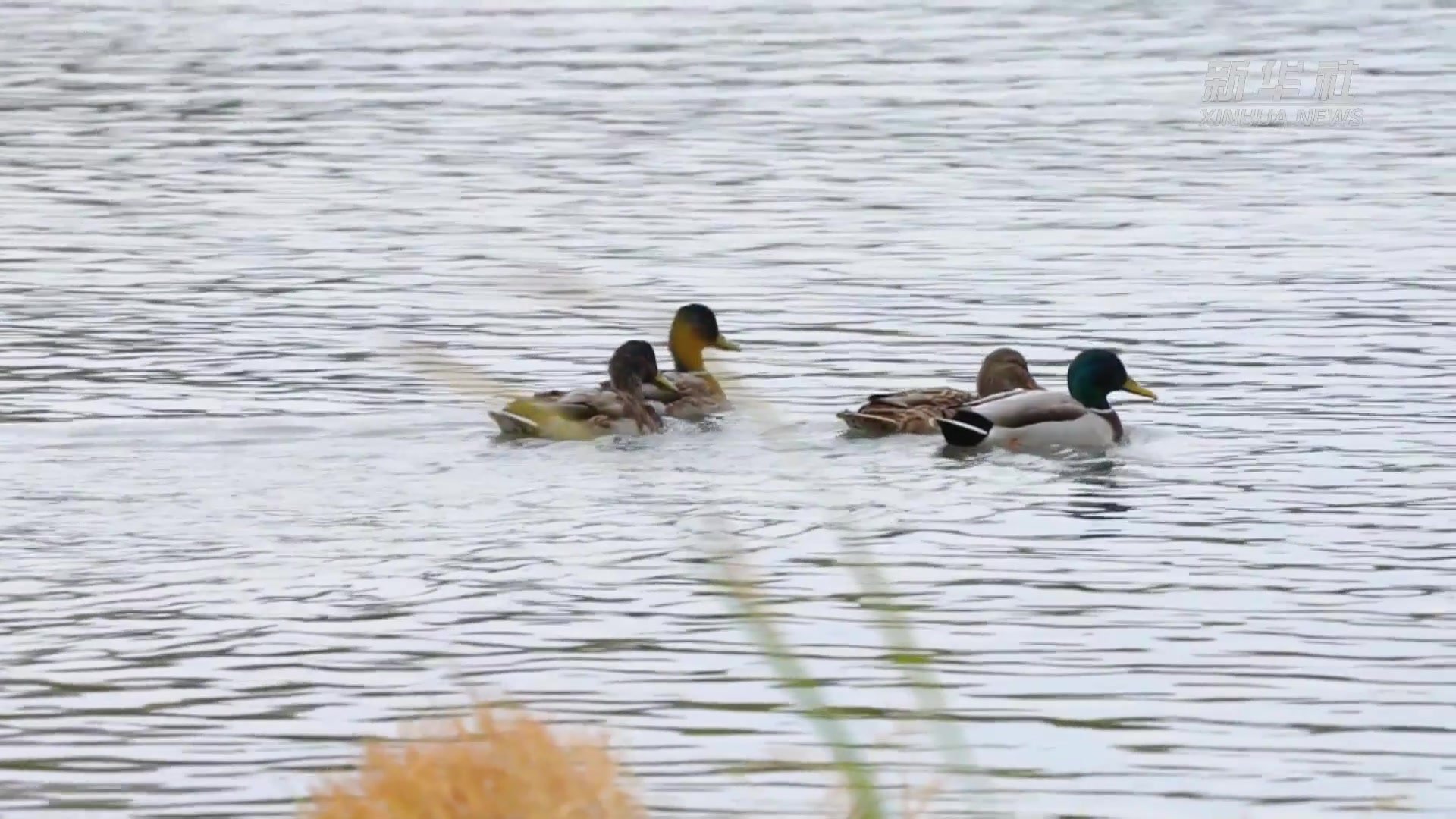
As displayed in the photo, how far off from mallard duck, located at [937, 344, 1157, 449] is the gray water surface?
0.28m

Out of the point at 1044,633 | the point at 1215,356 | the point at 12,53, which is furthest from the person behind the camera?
the point at 12,53

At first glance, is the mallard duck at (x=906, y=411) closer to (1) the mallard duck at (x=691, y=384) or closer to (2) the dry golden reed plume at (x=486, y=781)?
(1) the mallard duck at (x=691, y=384)

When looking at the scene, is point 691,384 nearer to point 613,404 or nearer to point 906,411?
point 613,404

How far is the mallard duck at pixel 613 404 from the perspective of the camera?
15992 millimetres

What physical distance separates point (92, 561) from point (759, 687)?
12.4 feet

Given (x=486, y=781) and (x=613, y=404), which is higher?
(x=486, y=781)

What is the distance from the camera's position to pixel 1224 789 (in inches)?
366

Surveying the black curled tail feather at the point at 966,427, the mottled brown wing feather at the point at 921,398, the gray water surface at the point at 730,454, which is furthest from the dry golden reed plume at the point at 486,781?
the mottled brown wing feather at the point at 921,398

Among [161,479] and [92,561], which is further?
[161,479]

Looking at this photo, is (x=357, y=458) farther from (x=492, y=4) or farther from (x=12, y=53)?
(x=492, y=4)

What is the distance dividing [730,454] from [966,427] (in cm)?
134

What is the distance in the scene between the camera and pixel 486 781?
21.0ft

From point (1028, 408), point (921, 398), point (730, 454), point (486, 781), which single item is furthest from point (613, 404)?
point (486, 781)

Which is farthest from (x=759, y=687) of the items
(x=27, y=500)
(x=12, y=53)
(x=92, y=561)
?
(x=12, y=53)
